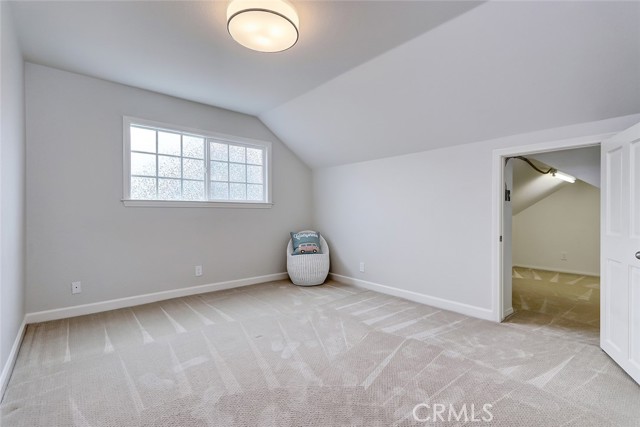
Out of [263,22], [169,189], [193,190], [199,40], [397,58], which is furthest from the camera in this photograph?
[193,190]

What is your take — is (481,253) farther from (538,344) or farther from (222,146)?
(222,146)

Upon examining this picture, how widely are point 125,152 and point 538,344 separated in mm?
4634

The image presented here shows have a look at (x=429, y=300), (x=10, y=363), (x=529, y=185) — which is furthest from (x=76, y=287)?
(x=529, y=185)

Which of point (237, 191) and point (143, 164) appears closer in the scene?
point (143, 164)

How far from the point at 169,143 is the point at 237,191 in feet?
3.66

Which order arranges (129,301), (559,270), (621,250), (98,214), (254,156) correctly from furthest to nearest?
(559,270)
(254,156)
(129,301)
(98,214)
(621,250)

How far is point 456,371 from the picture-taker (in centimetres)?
207

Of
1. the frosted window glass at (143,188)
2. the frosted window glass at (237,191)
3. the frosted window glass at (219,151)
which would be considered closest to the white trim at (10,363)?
the frosted window glass at (143,188)

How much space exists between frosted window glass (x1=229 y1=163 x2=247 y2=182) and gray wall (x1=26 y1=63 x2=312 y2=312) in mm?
498

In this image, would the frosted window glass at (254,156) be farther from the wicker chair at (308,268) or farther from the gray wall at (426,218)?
the wicker chair at (308,268)

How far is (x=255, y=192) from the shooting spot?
4699 mm

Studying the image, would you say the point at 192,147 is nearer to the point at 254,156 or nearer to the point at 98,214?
the point at 254,156

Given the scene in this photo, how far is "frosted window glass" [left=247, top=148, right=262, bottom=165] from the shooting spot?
462cm

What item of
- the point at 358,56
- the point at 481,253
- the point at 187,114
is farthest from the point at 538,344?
the point at 187,114
